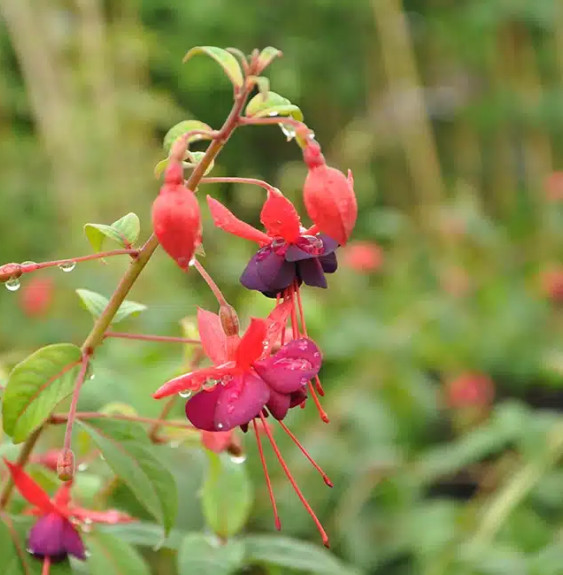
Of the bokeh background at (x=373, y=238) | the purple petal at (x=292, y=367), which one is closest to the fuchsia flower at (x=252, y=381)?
the purple petal at (x=292, y=367)

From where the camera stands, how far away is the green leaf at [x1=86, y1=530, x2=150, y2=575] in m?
0.59

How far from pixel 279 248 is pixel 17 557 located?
0.26 metres

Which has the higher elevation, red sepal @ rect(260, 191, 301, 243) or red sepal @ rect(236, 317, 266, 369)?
red sepal @ rect(260, 191, 301, 243)

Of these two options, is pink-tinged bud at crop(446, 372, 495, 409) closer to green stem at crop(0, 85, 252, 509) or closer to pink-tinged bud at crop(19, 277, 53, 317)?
pink-tinged bud at crop(19, 277, 53, 317)

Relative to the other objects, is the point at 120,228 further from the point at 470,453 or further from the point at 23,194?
the point at 23,194

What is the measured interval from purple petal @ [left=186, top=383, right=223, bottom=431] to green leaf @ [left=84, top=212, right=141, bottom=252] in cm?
11

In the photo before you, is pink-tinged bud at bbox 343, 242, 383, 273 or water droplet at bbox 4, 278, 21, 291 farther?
pink-tinged bud at bbox 343, 242, 383, 273

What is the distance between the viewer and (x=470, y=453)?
3.85 ft

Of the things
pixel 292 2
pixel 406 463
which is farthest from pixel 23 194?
pixel 406 463

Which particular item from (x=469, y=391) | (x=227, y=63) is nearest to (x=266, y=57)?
(x=227, y=63)

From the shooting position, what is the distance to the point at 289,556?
691mm

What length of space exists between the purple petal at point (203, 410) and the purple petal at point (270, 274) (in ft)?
0.20

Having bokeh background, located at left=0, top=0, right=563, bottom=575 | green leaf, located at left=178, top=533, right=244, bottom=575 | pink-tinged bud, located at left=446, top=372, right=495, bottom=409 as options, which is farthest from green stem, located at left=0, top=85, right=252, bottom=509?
pink-tinged bud, located at left=446, top=372, right=495, bottom=409

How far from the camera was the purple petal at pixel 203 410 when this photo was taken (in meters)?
0.47
